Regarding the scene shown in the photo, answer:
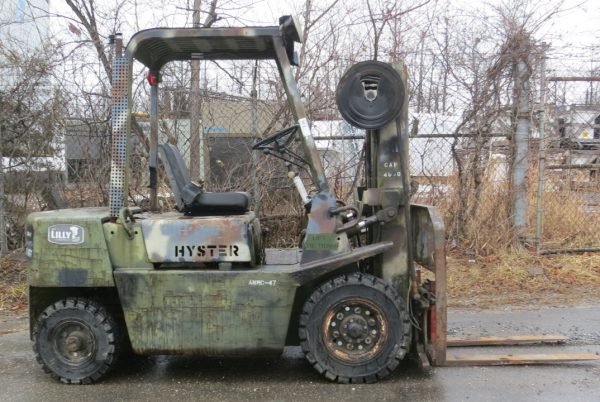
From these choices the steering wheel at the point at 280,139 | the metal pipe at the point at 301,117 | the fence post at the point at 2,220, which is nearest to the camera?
the metal pipe at the point at 301,117

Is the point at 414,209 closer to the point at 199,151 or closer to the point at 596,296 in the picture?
the point at 596,296

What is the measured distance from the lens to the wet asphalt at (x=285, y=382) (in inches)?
152

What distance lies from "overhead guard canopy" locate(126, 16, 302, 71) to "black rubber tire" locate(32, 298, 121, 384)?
1961 mm

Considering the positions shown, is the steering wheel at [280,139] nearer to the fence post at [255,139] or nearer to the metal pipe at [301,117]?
the metal pipe at [301,117]

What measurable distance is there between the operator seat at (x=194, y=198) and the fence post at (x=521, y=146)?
4633 mm

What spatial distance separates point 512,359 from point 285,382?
177 cm

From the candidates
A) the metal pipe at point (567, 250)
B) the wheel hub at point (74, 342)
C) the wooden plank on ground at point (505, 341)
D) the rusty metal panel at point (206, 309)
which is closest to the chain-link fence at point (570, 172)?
the metal pipe at point (567, 250)

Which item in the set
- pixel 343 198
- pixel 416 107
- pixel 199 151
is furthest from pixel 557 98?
pixel 199 151

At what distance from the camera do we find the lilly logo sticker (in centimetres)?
404

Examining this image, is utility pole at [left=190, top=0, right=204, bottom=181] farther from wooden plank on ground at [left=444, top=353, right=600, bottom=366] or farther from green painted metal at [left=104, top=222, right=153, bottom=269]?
wooden plank on ground at [left=444, top=353, right=600, bottom=366]

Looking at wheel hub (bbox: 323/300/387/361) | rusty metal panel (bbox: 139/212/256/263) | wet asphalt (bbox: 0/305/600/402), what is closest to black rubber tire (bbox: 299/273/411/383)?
wheel hub (bbox: 323/300/387/361)

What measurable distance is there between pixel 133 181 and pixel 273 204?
1.86m

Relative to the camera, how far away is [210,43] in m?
4.26

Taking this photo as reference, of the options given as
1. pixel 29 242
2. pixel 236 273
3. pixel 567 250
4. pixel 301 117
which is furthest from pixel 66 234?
pixel 567 250
